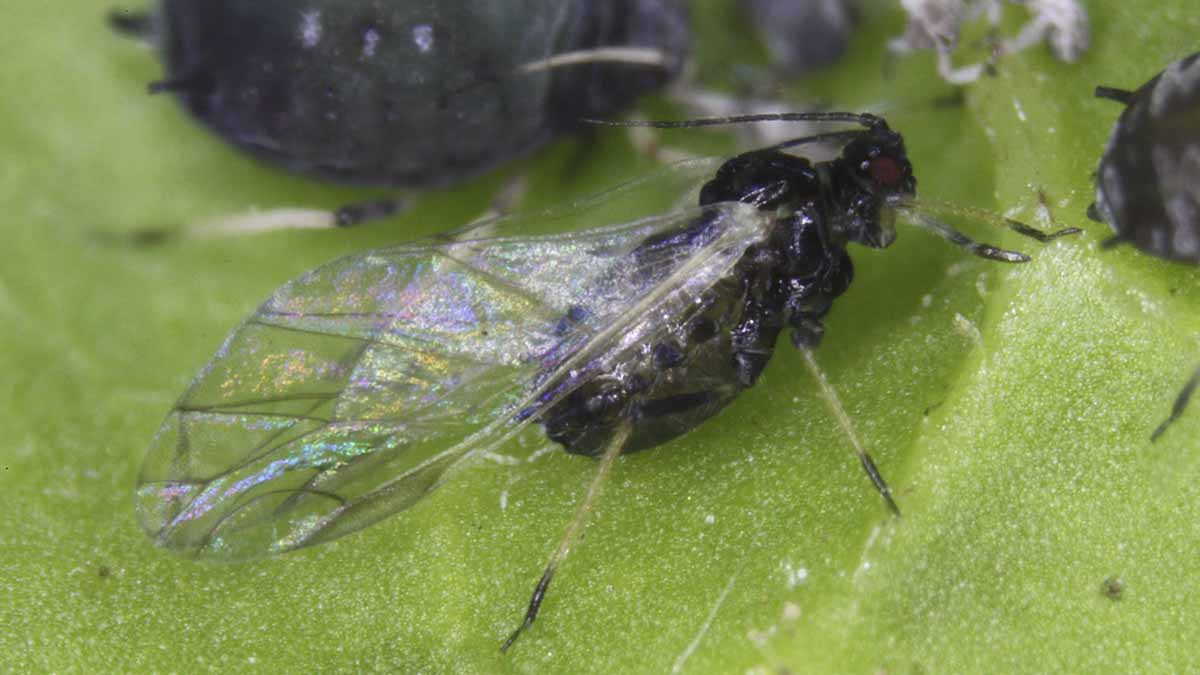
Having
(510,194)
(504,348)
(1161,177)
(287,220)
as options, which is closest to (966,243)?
(1161,177)

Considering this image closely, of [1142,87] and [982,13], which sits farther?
[982,13]

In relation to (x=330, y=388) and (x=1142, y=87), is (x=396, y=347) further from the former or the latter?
(x=1142, y=87)

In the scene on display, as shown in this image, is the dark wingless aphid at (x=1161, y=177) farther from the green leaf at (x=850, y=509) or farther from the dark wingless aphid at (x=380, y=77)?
the dark wingless aphid at (x=380, y=77)

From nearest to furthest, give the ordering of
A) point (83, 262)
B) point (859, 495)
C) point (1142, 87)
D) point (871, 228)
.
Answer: point (859, 495) < point (1142, 87) < point (871, 228) < point (83, 262)

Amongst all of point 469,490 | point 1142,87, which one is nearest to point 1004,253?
point 1142,87

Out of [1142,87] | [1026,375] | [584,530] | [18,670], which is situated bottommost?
[18,670]

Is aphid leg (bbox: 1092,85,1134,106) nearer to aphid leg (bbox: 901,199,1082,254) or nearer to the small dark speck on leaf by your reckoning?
aphid leg (bbox: 901,199,1082,254)

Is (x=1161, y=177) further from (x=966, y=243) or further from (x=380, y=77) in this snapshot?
(x=380, y=77)
